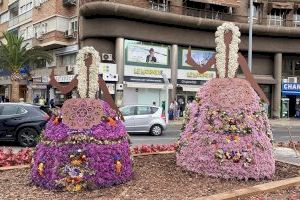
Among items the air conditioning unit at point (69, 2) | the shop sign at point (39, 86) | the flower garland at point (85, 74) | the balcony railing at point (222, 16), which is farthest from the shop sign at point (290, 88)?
the flower garland at point (85, 74)

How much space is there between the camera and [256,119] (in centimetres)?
809

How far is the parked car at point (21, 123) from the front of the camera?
49.6 ft

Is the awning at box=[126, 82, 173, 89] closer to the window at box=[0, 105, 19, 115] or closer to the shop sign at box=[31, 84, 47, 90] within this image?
the shop sign at box=[31, 84, 47, 90]

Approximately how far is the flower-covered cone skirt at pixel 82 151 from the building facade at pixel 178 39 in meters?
25.1

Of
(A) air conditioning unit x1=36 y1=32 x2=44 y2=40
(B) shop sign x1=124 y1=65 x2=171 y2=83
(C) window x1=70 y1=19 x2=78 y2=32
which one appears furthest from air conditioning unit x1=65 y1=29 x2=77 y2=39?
(B) shop sign x1=124 y1=65 x2=171 y2=83

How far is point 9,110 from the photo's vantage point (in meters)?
15.5

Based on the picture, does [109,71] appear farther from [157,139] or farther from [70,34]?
[157,139]

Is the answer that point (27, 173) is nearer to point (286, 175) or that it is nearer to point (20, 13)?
point (286, 175)

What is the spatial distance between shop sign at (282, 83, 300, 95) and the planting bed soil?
33.6 metres

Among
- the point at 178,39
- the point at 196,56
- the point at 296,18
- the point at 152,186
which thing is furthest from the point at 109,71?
the point at 152,186

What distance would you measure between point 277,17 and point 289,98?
754 cm

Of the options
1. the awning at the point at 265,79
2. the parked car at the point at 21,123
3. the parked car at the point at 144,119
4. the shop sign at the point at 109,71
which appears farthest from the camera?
the awning at the point at 265,79

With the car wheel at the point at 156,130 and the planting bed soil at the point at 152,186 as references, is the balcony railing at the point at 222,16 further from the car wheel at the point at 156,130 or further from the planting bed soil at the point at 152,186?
the planting bed soil at the point at 152,186

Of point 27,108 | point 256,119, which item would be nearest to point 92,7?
point 27,108
